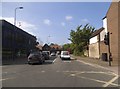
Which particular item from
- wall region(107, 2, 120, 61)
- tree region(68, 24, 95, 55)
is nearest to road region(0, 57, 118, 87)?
wall region(107, 2, 120, 61)

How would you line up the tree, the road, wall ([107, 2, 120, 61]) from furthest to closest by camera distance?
1. the tree
2. wall ([107, 2, 120, 61])
3. the road

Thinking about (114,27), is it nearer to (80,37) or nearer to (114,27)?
(114,27)

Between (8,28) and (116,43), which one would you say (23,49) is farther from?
(116,43)

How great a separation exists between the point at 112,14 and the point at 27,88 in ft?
96.7

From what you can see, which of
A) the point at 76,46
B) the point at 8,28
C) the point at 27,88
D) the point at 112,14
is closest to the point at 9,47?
the point at 8,28

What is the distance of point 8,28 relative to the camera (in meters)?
56.3

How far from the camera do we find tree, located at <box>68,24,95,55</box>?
3469 inches

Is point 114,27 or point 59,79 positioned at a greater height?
Result: point 114,27

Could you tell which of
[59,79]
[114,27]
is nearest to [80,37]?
[114,27]

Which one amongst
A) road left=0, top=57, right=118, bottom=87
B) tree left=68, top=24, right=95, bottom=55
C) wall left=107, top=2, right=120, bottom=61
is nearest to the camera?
road left=0, top=57, right=118, bottom=87

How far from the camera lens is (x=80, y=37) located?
8931 centimetres

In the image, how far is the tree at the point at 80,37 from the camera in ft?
289

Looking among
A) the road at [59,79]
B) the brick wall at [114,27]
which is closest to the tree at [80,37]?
the brick wall at [114,27]

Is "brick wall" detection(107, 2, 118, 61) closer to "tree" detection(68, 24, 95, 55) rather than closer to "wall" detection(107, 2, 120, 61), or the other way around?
"wall" detection(107, 2, 120, 61)
